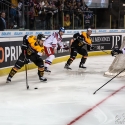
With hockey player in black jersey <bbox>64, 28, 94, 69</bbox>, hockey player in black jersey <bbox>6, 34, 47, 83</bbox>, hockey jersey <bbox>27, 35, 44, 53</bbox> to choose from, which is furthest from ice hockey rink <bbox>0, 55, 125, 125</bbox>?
hockey player in black jersey <bbox>64, 28, 94, 69</bbox>

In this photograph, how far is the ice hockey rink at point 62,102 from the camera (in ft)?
10.8

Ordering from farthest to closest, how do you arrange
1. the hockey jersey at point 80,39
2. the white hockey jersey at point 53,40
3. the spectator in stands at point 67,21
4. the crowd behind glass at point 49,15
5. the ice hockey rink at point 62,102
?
the spectator in stands at point 67,21 → the crowd behind glass at point 49,15 → the hockey jersey at point 80,39 → the white hockey jersey at point 53,40 → the ice hockey rink at point 62,102

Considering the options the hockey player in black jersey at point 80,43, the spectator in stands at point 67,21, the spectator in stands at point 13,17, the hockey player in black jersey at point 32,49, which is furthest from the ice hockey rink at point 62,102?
the spectator in stands at point 67,21

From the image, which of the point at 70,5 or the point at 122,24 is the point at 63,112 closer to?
the point at 70,5

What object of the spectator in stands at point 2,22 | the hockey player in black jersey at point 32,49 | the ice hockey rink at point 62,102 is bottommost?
the ice hockey rink at point 62,102

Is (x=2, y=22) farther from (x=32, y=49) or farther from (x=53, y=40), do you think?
(x=32, y=49)

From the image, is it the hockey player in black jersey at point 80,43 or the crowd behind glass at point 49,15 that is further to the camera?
the crowd behind glass at point 49,15

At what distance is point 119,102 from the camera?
4137 mm

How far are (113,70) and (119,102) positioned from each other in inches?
96.6

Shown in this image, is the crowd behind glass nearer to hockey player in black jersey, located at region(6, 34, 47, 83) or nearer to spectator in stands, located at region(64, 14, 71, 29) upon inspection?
spectator in stands, located at region(64, 14, 71, 29)

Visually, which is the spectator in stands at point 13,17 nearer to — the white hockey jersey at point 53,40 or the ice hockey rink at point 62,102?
the white hockey jersey at point 53,40

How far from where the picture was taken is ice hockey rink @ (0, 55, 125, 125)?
3.29 m

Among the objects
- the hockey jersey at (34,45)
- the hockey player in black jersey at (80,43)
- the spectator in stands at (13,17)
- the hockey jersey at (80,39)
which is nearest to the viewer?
the hockey jersey at (34,45)

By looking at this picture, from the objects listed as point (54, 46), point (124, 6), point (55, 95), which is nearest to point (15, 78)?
point (54, 46)
